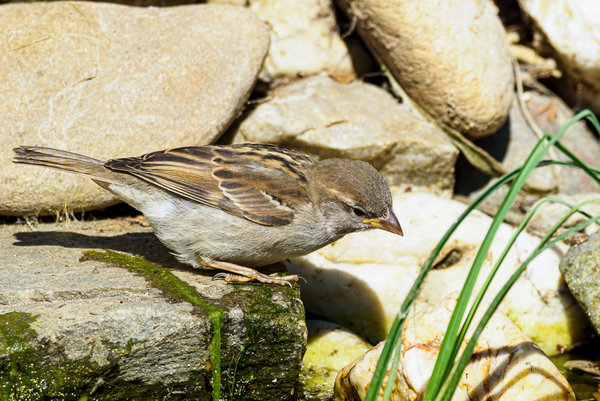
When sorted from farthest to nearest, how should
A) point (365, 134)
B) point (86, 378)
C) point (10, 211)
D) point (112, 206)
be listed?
point (365, 134)
point (112, 206)
point (10, 211)
point (86, 378)

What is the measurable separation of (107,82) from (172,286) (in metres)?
2.05

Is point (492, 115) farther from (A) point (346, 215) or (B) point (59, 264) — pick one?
(B) point (59, 264)

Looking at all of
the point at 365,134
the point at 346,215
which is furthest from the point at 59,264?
the point at 365,134

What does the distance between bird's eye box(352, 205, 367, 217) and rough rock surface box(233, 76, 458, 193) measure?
1.74 meters

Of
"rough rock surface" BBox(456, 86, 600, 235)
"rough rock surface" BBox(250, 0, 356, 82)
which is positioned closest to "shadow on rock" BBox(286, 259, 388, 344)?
"rough rock surface" BBox(456, 86, 600, 235)

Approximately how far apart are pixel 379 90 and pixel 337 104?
686mm

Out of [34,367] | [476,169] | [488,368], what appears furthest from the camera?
[476,169]

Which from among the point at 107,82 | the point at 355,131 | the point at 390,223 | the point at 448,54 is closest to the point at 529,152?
the point at 448,54

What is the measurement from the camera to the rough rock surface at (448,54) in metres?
6.38

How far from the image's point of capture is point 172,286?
14.0 ft

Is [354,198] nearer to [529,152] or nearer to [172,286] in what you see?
[172,286]

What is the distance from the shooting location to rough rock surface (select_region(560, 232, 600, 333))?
476 cm

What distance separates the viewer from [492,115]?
261 inches

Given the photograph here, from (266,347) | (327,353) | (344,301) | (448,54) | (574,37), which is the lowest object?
(327,353)
